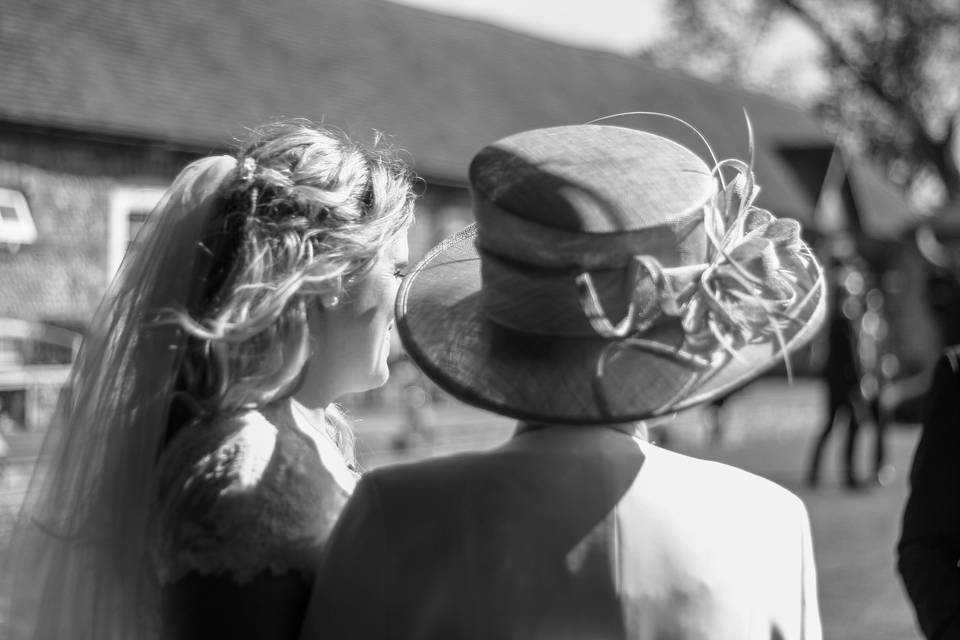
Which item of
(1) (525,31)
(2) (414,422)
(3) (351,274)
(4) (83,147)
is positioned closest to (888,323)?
(1) (525,31)

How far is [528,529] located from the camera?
1476 mm

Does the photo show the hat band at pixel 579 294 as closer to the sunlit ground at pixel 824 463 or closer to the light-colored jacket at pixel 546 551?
the light-colored jacket at pixel 546 551

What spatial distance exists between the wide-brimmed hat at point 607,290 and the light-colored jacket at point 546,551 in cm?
8

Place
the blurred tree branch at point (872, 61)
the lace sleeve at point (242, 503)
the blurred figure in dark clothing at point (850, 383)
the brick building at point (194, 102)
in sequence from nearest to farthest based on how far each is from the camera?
the lace sleeve at point (242, 503)
the blurred figure in dark clothing at point (850, 383)
the brick building at point (194, 102)
the blurred tree branch at point (872, 61)

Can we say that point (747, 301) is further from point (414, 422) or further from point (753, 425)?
point (753, 425)

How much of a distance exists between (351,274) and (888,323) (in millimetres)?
31763

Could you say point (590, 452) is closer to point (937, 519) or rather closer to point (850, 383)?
point (937, 519)

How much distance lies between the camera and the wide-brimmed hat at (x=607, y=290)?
1527mm

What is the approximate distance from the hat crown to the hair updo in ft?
1.13

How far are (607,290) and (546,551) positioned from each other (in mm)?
348

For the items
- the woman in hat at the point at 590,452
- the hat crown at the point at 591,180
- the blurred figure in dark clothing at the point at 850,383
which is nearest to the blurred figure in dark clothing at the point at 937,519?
the woman in hat at the point at 590,452

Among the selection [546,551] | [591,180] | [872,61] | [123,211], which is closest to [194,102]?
[123,211]

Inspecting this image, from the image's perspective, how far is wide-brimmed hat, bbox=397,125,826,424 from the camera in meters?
1.53

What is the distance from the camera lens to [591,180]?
1.55 meters
